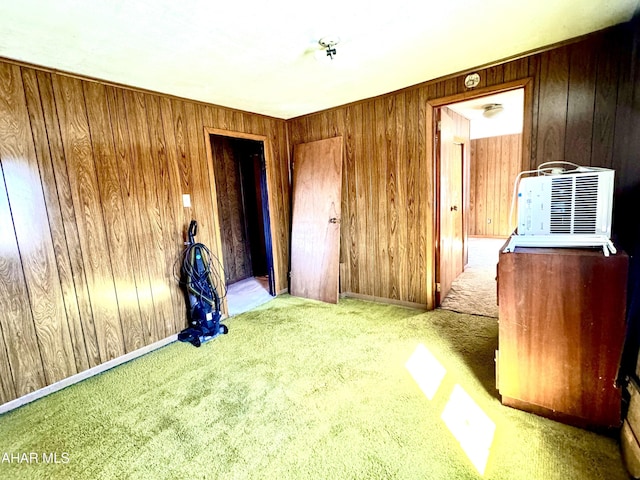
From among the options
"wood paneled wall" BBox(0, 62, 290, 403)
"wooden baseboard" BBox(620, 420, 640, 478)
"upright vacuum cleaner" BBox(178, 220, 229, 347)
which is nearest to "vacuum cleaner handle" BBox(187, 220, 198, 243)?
"upright vacuum cleaner" BBox(178, 220, 229, 347)

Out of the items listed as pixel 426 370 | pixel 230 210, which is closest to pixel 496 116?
pixel 426 370

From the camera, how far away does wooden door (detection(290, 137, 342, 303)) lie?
12.0ft

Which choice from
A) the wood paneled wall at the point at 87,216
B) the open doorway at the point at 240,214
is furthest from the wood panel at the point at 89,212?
the open doorway at the point at 240,214

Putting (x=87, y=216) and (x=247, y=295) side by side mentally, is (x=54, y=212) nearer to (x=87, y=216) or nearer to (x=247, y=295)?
(x=87, y=216)

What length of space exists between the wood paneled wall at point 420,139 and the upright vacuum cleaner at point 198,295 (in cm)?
168

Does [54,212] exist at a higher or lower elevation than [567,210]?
higher

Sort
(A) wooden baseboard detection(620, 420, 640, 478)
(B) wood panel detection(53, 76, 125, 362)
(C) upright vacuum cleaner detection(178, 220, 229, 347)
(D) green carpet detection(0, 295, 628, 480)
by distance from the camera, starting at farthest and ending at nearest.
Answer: (C) upright vacuum cleaner detection(178, 220, 229, 347) < (B) wood panel detection(53, 76, 125, 362) < (D) green carpet detection(0, 295, 628, 480) < (A) wooden baseboard detection(620, 420, 640, 478)

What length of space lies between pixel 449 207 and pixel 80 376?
400 cm

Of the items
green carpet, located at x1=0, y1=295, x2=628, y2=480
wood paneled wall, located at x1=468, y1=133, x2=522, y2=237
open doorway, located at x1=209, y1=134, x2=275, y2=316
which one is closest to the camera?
green carpet, located at x1=0, y1=295, x2=628, y2=480

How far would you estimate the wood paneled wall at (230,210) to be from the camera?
14.9 ft

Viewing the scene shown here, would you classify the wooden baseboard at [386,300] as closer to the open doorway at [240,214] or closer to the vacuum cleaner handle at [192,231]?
the open doorway at [240,214]

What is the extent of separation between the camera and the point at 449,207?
366 cm

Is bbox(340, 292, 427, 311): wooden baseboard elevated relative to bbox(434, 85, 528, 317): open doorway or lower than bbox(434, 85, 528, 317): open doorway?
lower

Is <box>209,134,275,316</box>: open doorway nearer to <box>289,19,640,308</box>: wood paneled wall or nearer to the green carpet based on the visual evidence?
<box>289,19,640,308</box>: wood paneled wall
